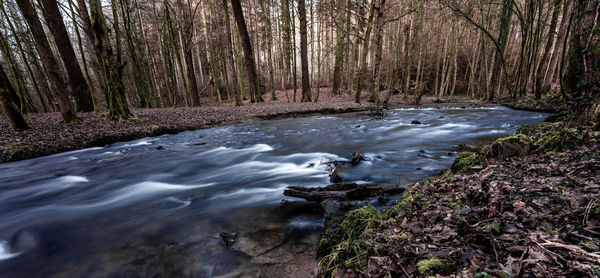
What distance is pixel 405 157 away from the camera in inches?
208

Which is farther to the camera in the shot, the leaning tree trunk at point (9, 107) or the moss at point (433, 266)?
the leaning tree trunk at point (9, 107)

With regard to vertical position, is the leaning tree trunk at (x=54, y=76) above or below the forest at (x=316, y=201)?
above

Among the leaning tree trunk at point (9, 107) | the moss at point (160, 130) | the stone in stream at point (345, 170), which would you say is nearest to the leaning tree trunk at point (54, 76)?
the leaning tree trunk at point (9, 107)

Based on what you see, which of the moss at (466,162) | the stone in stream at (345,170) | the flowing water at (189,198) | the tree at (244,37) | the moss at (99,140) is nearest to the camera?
the flowing water at (189,198)

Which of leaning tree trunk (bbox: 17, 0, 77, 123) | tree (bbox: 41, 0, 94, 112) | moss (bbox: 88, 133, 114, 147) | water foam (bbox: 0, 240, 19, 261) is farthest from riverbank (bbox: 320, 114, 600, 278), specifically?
tree (bbox: 41, 0, 94, 112)

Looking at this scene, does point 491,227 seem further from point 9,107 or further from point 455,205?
point 9,107

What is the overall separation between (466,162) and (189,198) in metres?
4.20

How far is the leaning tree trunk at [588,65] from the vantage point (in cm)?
311

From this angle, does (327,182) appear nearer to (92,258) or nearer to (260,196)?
(260,196)

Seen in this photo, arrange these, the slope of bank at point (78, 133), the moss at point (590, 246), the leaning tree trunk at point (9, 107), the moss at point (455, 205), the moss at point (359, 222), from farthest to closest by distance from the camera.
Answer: the leaning tree trunk at point (9, 107) → the slope of bank at point (78, 133) → the moss at point (359, 222) → the moss at point (455, 205) → the moss at point (590, 246)

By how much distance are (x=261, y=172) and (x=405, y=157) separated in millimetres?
3120

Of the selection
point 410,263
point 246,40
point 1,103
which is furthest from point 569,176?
point 246,40

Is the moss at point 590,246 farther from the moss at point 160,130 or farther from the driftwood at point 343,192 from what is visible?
the moss at point 160,130

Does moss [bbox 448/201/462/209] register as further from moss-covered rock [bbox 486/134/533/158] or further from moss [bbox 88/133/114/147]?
moss [bbox 88/133/114/147]
